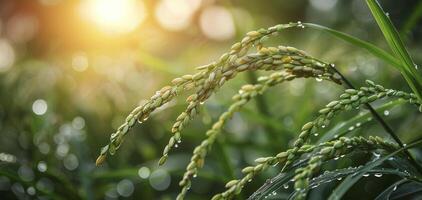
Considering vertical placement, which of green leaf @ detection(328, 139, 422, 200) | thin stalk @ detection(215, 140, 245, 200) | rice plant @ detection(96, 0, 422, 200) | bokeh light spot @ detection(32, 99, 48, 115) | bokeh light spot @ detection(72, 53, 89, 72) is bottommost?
green leaf @ detection(328, 139, 422, 200)

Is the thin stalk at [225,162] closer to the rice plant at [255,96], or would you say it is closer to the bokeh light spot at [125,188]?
the bokeh light spot at [125,188]

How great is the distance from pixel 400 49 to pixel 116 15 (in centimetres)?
436

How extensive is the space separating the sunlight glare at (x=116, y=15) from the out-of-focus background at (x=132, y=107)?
19 mm

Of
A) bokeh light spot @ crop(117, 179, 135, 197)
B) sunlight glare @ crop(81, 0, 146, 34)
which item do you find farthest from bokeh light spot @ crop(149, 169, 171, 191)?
sunlight glare @ crop(81, 0, 146, 34)

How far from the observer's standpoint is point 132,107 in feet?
11.8

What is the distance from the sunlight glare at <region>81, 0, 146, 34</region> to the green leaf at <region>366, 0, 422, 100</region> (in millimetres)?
4176

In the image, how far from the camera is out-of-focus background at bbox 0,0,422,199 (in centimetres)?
252

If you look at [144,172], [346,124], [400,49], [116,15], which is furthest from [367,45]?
[116,15]

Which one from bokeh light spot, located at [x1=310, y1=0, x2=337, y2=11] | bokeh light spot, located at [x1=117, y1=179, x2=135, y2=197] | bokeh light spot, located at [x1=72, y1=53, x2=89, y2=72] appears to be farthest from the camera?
bokeh light spot, located at [x1=310, y1=0, x2=337, y2=11]

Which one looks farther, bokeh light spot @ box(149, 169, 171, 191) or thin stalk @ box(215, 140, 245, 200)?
bokeh light spot @ box(149, 169, 171, 191)

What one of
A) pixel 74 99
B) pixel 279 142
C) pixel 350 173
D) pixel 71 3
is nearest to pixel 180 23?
pixel 71 3

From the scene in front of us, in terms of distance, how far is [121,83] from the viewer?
380cm

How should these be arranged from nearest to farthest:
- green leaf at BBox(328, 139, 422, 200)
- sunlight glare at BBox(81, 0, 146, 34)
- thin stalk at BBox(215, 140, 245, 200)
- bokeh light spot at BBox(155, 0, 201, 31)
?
green leaf at BBox(328, 139, 422, 200) < thin stalk at BBox(215, 140, 245, 200) < sunlight glare at BBox(81, 0, 146, 34) < bokeh light spot at BBox(155, 0, 201, 31)

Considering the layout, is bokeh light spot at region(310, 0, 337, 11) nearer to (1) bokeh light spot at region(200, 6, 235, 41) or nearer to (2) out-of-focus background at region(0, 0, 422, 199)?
(2) out-of-focus background at region(0, 0, 422, 199)
